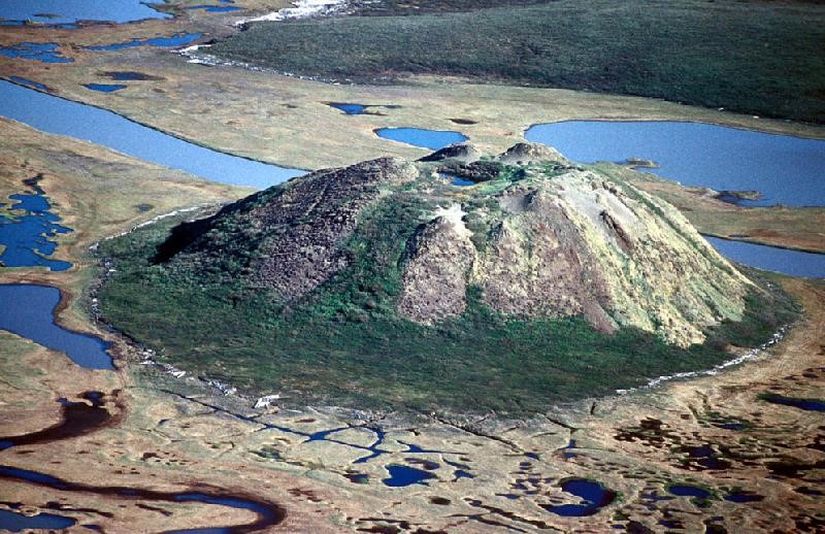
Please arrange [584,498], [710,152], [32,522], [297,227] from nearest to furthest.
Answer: [32,522], [584,498], [297,227], [710,152]

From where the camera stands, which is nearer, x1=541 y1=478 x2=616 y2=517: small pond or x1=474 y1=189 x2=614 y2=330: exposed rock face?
x1=541 y1=478 x2=616 y2=517: small pond

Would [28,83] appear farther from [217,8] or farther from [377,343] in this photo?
[377,343]

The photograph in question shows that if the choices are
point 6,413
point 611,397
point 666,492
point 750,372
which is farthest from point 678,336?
point 6,413

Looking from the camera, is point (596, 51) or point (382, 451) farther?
point (596, 51)

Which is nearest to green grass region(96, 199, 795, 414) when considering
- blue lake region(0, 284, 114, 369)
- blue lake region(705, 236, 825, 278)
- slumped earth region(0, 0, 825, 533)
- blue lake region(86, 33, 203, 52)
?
slumped earth region(0, 0, 825, 533)

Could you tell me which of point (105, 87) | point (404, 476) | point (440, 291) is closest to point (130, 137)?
point (105, 87)

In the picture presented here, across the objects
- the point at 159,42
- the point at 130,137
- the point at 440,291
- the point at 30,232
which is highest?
the point at 159,42

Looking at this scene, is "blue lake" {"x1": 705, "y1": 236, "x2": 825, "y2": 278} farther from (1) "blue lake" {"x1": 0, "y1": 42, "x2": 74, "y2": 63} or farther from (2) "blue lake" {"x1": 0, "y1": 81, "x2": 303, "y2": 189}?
(1) "blue lake" {"x1": 0, "y1": 42, "x2": 74, "y2": 63}
